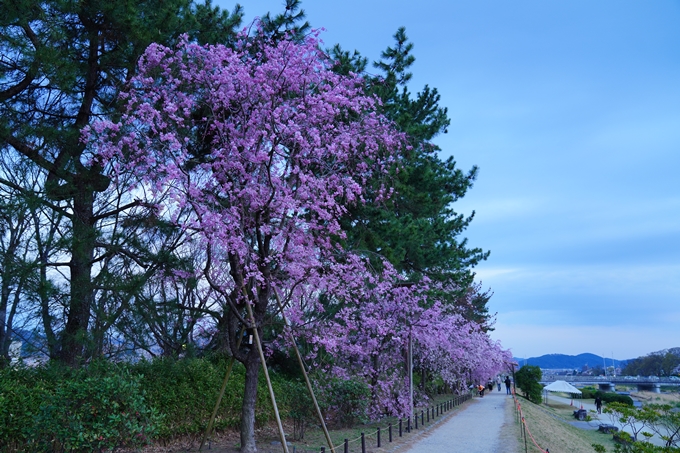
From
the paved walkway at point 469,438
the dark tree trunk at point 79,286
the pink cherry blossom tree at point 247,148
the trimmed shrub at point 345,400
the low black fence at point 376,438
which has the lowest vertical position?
the paved walkway at point 469,438

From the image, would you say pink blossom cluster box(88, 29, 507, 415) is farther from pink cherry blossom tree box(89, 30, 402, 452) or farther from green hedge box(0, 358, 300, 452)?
green hedge box(0, 358, 300, 452)

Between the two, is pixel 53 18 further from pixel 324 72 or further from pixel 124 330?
pixel 124 330

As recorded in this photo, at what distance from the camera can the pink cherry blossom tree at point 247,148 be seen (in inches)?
357

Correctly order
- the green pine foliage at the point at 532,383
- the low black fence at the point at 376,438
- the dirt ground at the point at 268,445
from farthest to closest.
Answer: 1. the green pine foliage at the point at 532,383
2. the low black fence at the point at 376,438
3. the dirt ground at the point at 268,445

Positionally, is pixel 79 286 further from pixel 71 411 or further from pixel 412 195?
pixel 412 195

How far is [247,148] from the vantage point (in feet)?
30.9

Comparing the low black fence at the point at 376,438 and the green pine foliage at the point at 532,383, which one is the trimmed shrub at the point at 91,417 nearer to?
the low black fence at the point at 376,438

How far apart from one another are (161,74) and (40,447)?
20.9 feet

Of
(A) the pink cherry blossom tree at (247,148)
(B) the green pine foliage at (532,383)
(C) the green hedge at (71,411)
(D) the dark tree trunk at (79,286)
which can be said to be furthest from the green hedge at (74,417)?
(B) the green pine foliage at (532,383)

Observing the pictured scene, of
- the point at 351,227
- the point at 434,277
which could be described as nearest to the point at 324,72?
the point at 351,227

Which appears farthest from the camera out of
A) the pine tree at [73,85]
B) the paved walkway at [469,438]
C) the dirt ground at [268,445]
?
the paved walkway at [469,438]

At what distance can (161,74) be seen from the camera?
9.45 meters

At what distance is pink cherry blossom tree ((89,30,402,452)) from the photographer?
9.06 meters

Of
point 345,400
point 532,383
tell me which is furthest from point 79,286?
point 532,383
